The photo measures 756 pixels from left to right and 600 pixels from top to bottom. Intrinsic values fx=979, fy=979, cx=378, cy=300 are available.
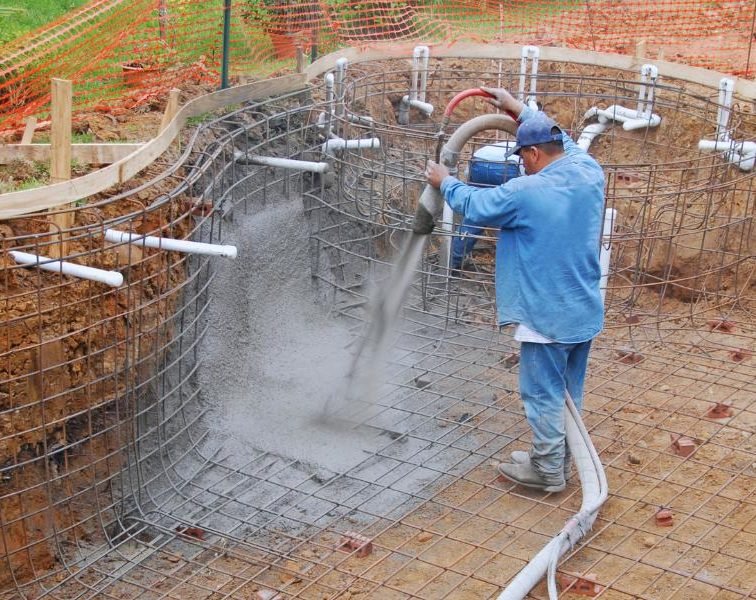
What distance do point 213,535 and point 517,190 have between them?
7.24 ft

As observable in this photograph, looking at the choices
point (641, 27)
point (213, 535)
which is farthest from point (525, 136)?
point (641, 27)

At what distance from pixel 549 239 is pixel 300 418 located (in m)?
2.04

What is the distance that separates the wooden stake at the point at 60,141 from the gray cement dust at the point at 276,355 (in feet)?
4.44

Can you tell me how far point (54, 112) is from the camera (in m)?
4.64

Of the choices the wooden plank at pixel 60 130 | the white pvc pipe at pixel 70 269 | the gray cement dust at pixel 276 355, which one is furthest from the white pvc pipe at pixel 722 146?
the white pvc pipe at pixel 70 269

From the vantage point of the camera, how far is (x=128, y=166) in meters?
5.13

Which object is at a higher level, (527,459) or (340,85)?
(340,85)

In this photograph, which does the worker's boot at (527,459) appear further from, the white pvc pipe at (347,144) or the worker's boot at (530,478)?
the white pvc pipe at (347,144)

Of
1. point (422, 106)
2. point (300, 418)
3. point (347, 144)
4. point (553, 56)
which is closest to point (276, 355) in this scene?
point (300, 418)

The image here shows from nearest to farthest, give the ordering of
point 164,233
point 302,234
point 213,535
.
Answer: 1. point 213,535
2. point 164,233
3. point 302,234

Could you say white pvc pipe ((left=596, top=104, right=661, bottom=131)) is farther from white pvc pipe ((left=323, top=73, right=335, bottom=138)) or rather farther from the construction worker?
the construction worker

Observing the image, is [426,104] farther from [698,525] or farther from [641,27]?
[698,525]

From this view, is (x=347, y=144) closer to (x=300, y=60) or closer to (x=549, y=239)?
(x=300, y=60)

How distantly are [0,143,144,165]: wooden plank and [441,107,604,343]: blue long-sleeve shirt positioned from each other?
1929mm
